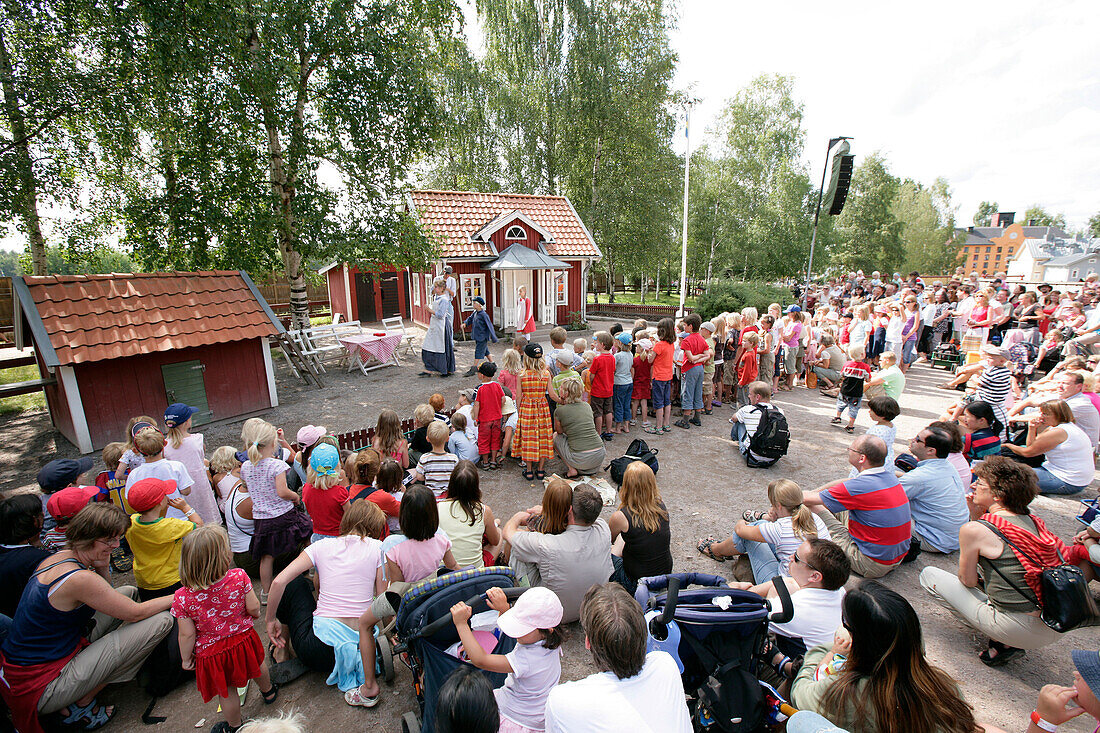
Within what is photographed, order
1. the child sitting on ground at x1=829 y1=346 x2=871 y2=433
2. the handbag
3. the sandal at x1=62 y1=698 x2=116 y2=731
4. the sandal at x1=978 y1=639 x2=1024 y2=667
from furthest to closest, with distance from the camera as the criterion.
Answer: the child sitting on ground at x1=829 y1=346 x2=871 y2=433 < the sandal at x1=978 y1=639 x2=1024 y2=667 < the sandal at x1=62 y1=698 x2=116 y2=731 < the handbag

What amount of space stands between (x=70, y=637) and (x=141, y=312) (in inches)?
261

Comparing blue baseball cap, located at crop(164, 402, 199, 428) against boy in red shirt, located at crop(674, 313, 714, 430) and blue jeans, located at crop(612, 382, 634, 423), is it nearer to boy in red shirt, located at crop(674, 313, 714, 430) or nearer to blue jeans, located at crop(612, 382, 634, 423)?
blue jeans, located at crop(612, 382, 634, 423)

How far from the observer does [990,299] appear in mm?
11445

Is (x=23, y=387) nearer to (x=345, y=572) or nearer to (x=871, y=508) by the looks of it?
(x=345, y=572)

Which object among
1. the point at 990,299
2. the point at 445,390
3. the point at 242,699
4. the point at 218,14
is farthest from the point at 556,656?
the point at 990,299

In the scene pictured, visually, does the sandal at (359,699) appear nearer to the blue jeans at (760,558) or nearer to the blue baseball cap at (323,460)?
the blue baseball cap at (323,460)

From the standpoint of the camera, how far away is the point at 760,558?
3883 mm

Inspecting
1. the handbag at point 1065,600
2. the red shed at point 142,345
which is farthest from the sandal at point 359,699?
the red shed at point 142,345

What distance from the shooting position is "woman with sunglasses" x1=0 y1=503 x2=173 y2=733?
2.86 meters

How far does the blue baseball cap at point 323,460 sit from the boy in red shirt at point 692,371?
6132 mm

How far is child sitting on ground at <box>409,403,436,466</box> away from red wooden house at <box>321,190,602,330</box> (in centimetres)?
983

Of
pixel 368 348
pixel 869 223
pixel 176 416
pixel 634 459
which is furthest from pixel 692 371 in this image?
pixel 869 223

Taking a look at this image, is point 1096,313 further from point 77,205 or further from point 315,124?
point 77,205

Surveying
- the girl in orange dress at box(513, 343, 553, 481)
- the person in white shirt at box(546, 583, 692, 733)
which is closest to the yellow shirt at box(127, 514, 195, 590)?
the person in white shirt at box(546, 583, 692, 733)
